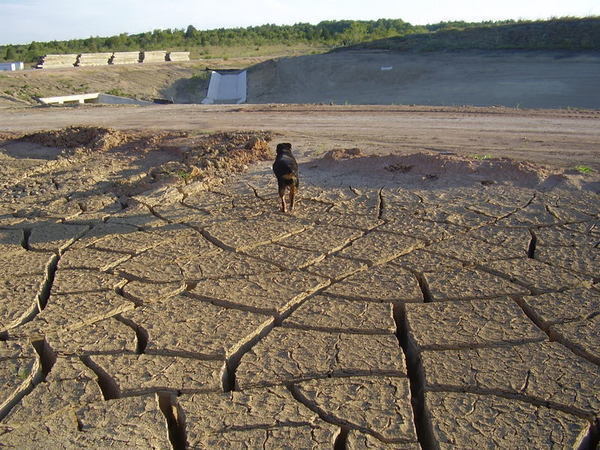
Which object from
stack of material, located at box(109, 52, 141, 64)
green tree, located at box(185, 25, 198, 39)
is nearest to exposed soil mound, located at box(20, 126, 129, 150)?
stack of material, located at box(109, 52, 141, 64)

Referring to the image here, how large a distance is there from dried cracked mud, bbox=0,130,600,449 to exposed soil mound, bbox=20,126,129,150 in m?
2.26

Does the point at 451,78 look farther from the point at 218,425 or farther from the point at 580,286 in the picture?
the point at 218,425

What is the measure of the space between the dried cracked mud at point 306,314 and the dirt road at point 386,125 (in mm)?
1841

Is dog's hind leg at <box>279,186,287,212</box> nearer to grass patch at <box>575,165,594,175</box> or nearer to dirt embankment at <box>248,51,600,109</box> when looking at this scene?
grass patch at <box>575,165,594,175</box>

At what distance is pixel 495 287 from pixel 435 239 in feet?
3.29

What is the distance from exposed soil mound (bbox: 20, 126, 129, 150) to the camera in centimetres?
902

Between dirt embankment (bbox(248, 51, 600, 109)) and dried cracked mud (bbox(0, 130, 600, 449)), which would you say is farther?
dirt embankment (bbox(248, 51, 600, 109))

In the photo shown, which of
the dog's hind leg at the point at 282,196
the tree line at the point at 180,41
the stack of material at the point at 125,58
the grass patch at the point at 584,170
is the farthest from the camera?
the tree line at the point at 180,41

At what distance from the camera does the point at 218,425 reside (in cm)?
286

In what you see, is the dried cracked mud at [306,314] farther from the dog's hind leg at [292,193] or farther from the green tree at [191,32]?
the green tree at [191,32]

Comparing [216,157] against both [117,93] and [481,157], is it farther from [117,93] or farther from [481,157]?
[117,93]

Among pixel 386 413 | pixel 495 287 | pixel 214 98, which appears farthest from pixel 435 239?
pixel 214 98

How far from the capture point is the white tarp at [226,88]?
26.6m

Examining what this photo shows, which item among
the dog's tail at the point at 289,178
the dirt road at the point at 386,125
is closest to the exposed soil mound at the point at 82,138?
the dirt road at the point at 386,125
